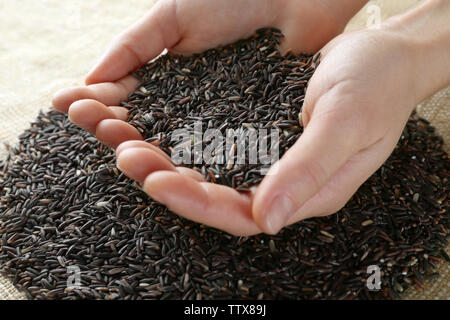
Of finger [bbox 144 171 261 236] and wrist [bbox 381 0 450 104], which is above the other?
wrist [bbox 381 0 450 104]

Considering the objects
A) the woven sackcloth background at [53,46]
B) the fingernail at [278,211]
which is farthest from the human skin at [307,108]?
the woven sackcloth background at [53,46]

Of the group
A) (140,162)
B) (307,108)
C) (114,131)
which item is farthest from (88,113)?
(307,108)

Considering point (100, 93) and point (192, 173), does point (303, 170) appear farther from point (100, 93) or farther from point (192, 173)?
point (100, 93)

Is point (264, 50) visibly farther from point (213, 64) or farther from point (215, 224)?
point (215, 224)

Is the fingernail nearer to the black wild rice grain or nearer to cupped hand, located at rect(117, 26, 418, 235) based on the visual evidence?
cupped hand, located at rect(117, 26, 418, 235)

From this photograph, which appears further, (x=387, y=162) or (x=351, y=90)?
(x=387, y=162)

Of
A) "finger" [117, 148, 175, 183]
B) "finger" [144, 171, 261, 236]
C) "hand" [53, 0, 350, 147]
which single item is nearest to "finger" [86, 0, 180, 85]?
"hand" [53, 0, 350, 147]

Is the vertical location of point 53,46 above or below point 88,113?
below

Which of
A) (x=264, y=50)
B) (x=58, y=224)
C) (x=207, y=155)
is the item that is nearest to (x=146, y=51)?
(x=264, y=50)
